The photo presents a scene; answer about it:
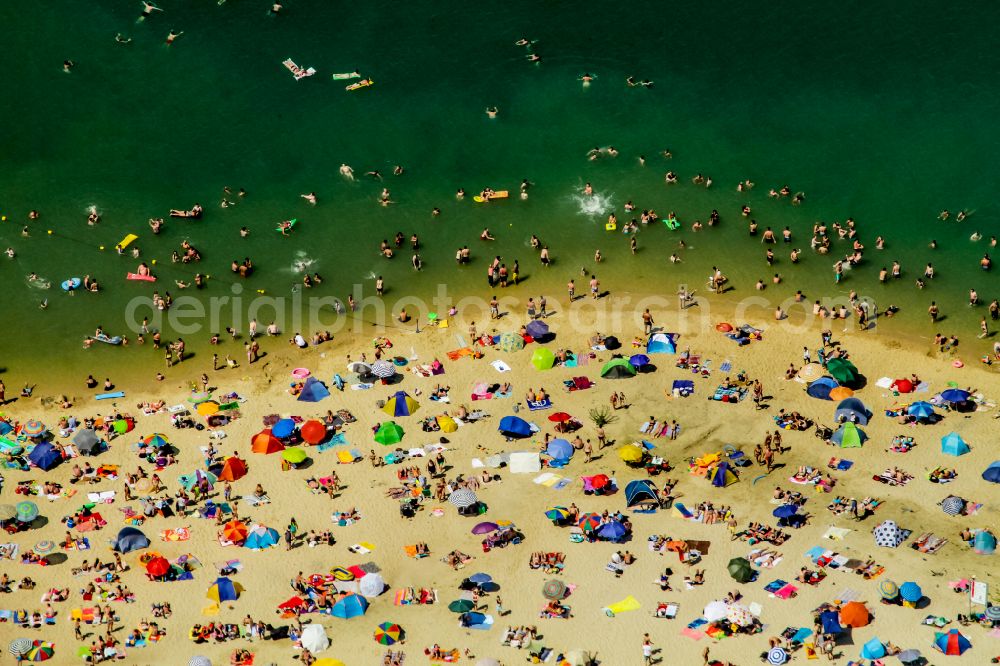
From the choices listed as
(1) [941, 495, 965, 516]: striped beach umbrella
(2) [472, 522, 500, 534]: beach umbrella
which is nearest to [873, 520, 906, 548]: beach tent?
(1) [941, 495, 965, 516]: striped beach umbrella

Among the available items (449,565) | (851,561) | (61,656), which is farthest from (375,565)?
(851,561)

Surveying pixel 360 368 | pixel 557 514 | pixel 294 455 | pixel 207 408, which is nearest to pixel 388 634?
pixel 557 514

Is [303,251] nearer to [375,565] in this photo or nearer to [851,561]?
[375,565]

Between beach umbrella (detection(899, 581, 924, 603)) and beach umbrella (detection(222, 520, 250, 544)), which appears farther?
beach umbrella (detection(222, 520, 250, 544))

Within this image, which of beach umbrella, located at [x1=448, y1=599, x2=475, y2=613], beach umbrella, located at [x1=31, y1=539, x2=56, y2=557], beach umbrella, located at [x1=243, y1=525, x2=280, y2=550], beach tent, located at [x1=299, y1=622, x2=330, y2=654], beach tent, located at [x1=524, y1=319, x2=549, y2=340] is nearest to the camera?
beach tent, located at [x1=299, y1=622, x2=330, y2=654]

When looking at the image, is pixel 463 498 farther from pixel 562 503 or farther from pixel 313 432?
pixel 313 432

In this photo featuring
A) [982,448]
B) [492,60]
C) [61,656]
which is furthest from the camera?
[492,60]

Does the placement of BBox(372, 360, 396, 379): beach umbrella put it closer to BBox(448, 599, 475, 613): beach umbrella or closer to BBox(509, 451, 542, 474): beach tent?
BBox(509, 451, 542, 474): beach tent
